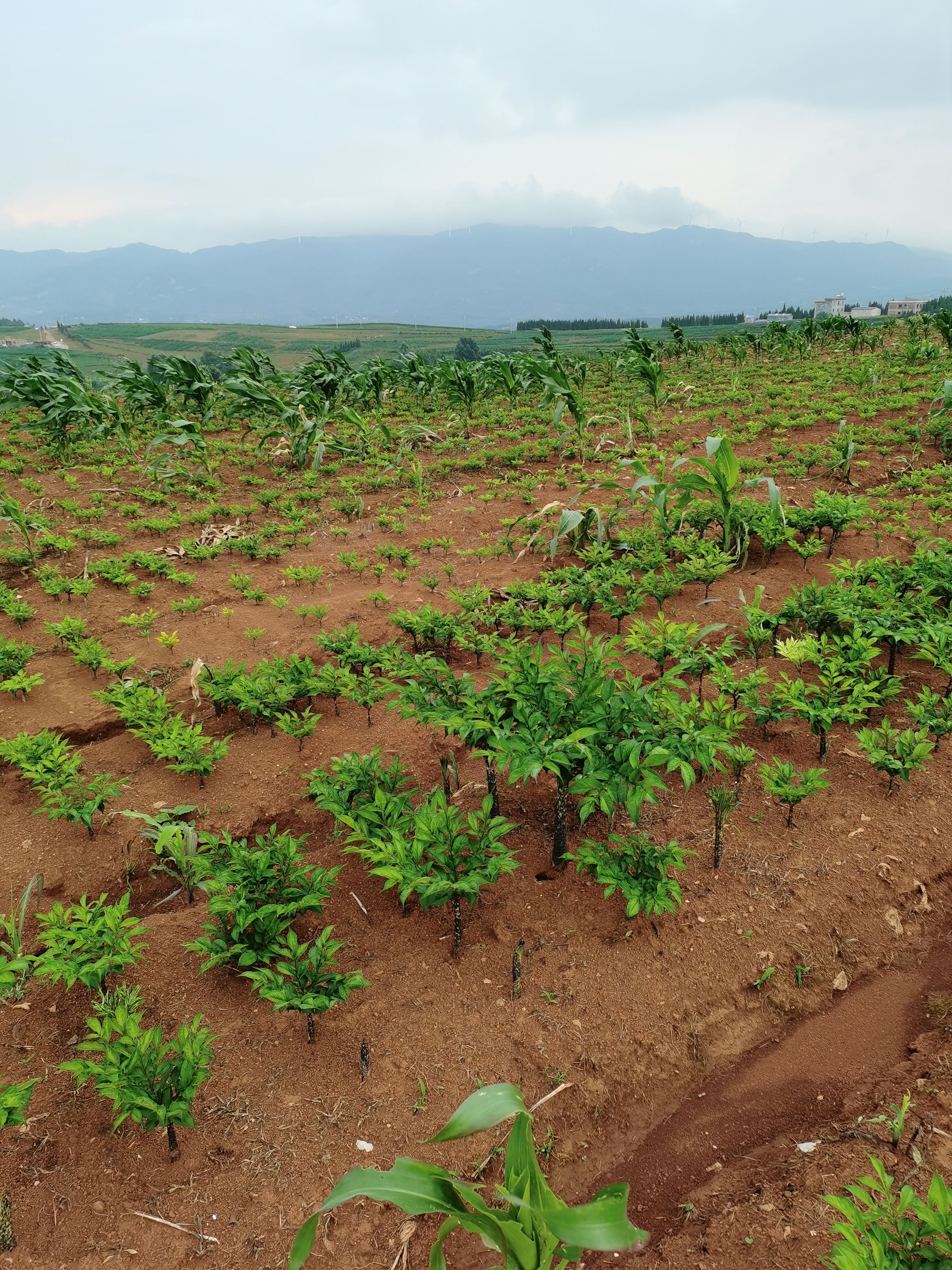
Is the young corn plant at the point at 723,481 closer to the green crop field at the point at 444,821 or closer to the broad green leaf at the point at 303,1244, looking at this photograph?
the green crop field at the point at 444,821

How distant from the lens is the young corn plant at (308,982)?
2.30m

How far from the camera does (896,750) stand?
349 cm

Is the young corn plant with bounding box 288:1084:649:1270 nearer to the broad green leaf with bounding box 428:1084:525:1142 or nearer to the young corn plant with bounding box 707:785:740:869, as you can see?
the broad green leaf with bounding box 428:1084:525:1142

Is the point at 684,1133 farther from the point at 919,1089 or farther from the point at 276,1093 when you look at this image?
the point at 276,1093

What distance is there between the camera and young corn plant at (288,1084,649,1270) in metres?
1.37

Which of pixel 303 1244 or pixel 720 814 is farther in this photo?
pixel 720 814

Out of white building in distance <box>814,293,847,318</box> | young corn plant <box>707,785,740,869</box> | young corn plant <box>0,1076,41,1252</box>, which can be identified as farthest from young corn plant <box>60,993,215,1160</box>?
white building in distance <box>814,293,847,318</box>

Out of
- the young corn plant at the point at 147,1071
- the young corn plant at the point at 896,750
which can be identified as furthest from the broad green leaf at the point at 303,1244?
the young corn plant at the point at 896,750

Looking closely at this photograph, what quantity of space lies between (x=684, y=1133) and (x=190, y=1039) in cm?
185

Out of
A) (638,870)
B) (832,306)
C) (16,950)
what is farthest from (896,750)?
(832,306)

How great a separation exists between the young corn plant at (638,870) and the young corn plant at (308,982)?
3.49ft

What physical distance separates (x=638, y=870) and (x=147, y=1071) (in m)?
1.99

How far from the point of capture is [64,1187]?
2111mm

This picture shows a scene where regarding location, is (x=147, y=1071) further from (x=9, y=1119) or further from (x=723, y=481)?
(x=723, y=481)
